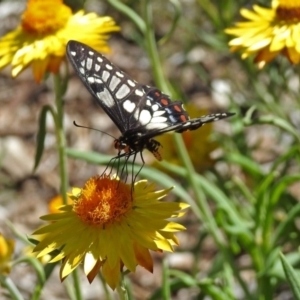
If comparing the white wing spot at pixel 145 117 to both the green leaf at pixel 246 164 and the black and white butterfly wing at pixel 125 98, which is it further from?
the green leaf at pixel 246 164

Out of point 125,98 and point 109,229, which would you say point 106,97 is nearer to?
point 125,98

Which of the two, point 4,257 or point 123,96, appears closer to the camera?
point 4,257

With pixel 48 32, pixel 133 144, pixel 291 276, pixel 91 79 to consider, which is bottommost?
pixel 291 276

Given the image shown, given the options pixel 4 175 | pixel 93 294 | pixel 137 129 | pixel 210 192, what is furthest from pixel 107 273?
pixel 4 175

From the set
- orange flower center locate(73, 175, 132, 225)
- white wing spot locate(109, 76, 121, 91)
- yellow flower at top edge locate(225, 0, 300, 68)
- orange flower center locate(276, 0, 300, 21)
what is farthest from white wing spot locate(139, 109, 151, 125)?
orange flower center locate(276, 0, 300, 21)

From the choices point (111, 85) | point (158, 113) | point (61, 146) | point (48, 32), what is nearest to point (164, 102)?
point (158, 113)

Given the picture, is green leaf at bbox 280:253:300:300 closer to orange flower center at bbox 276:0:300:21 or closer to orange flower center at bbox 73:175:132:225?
orange flower center at bbox 73:175:132:225
